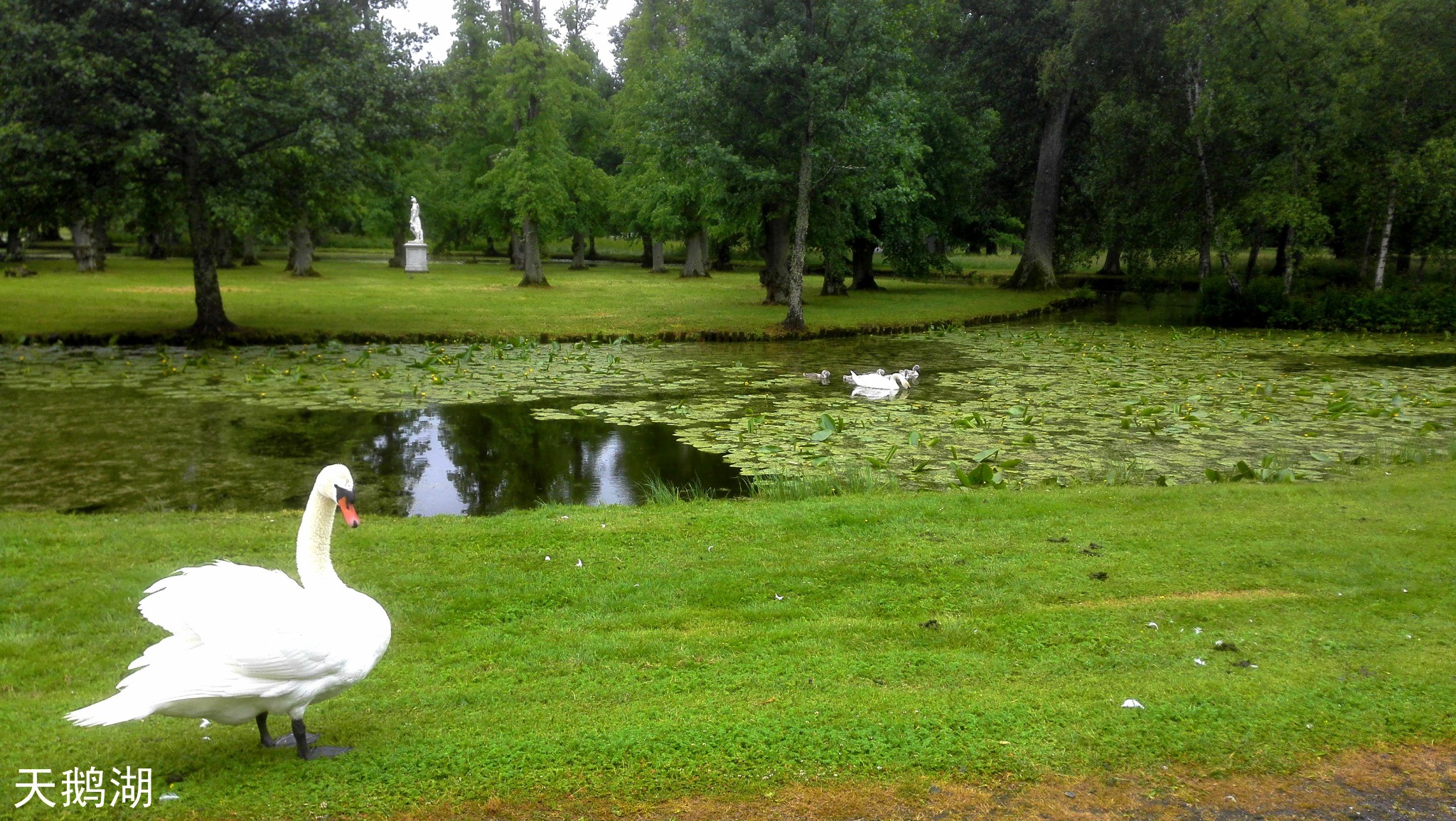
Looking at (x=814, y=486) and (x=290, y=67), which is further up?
(x=290, y=67)

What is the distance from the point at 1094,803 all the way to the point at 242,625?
373 cm

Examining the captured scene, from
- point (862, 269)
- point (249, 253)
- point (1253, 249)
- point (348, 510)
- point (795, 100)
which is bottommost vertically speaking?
point (348, 510)

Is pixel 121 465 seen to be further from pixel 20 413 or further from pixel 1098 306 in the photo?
pixel 1098 306

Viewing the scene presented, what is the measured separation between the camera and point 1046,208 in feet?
136

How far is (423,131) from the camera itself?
24047 mm

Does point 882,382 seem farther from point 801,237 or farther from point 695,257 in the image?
point 695,257

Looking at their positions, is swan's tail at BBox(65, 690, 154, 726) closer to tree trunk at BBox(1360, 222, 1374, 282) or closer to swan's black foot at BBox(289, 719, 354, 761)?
swan's black foot at BBox(289, 719, 354, 761)

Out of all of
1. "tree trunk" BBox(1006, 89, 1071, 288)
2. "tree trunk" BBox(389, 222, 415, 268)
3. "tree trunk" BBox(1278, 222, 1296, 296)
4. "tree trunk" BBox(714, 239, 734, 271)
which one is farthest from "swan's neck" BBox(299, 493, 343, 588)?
"tree trunk" BBox(714, 239, 734, 271)

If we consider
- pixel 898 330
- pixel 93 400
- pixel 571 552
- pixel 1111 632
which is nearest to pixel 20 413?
pixel 93 400

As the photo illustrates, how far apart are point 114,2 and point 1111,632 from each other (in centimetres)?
2117

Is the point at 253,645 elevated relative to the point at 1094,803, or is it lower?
elevated

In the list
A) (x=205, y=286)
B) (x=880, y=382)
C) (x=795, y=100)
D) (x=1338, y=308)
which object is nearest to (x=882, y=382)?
(x=880, y=382)

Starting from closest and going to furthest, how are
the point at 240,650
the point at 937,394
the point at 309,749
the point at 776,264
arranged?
1. the point at 240,650
2. the point at 309,749
3. the point at 937,394
4. the point at 776,264

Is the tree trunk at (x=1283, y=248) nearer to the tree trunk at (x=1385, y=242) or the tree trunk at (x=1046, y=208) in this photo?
the tree trunk at (x=1385, y=242)
